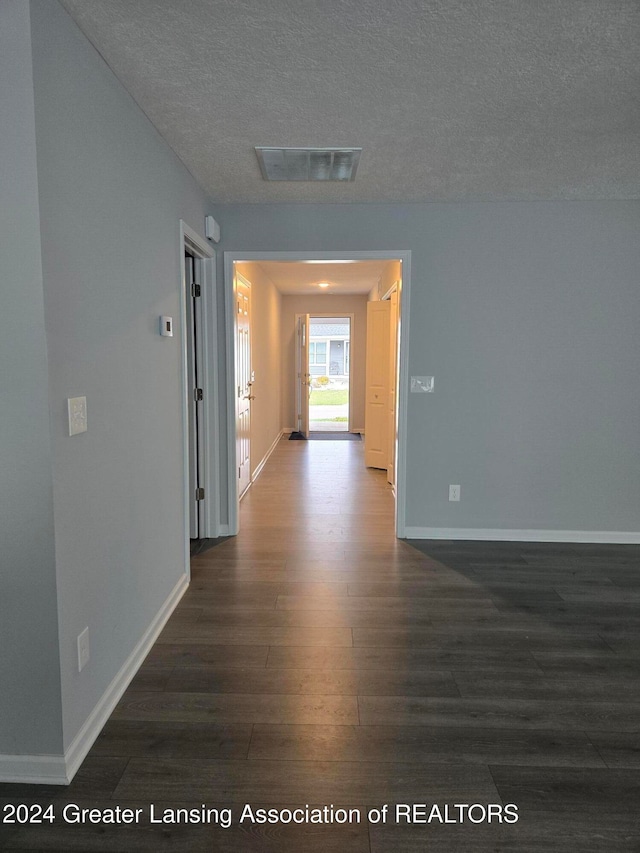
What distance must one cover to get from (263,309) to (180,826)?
6.07 m

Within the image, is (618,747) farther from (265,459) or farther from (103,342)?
(265,459)

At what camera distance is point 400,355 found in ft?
12.8

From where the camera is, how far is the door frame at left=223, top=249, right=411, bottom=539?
381cm

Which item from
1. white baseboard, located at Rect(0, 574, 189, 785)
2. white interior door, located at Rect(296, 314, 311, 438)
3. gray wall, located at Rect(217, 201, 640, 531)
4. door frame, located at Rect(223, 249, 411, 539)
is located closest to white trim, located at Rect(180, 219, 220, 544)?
door frame, located at Rect(223, 249, 411, 539)

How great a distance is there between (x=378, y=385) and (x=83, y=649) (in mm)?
5479

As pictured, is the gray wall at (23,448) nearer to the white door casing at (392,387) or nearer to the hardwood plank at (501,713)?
the hardwood plank at (501,713)

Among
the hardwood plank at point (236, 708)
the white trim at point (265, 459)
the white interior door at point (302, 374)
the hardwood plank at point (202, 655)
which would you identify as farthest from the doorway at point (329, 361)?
the hardwood plank at point (236, 708)

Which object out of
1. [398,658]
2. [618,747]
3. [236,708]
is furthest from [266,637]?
[618,747]

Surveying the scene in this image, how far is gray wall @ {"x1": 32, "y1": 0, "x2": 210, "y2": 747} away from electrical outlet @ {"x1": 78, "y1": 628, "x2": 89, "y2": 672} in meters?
0.03

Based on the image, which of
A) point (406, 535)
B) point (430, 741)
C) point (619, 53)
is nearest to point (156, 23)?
point (619, 53)

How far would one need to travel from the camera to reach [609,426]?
3.88 m

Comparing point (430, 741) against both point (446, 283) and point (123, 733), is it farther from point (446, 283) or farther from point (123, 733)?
point (446, 283)

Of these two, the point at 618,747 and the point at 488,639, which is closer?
the point at 618,747

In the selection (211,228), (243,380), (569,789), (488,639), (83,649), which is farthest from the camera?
(243,380)
